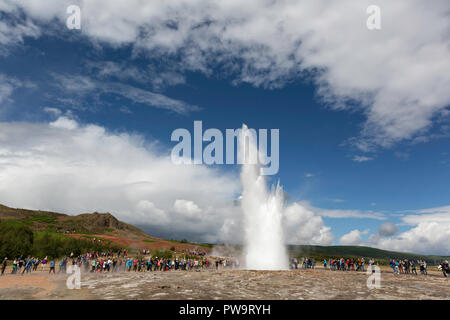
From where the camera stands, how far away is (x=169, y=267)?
34.5 m

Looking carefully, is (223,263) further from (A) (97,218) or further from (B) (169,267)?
(A) (97,218)
